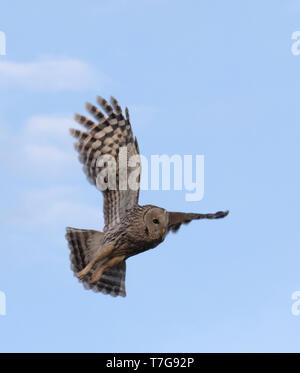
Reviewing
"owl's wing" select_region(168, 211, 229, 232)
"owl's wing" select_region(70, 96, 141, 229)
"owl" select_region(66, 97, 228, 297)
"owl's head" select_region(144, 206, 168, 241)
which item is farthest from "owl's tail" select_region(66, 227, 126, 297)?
"owl's wing" select_region(168, 211, 229, 232)

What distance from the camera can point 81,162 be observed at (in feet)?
64.5

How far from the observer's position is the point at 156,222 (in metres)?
18.9

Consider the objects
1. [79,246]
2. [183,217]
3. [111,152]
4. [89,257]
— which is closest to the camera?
[183,217]

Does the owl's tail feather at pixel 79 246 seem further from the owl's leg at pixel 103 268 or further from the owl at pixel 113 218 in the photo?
the owl's leg at pixel 103 268

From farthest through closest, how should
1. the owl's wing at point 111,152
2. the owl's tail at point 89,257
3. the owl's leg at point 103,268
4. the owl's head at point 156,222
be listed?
the owl's tail at point 89,257, the owl's leg at point 103,268, the owl's wing at point 111,152, the owl's head at point 156,222

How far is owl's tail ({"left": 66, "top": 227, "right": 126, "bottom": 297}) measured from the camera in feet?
65.5

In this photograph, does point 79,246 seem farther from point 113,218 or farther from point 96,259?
point 113,218

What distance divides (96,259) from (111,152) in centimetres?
183

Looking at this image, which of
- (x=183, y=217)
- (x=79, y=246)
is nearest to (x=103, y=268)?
(x=79, y=246)

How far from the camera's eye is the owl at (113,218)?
18.9 m

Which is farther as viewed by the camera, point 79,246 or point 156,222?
point 79,246

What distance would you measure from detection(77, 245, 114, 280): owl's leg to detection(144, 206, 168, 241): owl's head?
786mm

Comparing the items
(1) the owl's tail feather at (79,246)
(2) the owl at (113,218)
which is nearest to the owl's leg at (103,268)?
(2) the owl at (113,218)
